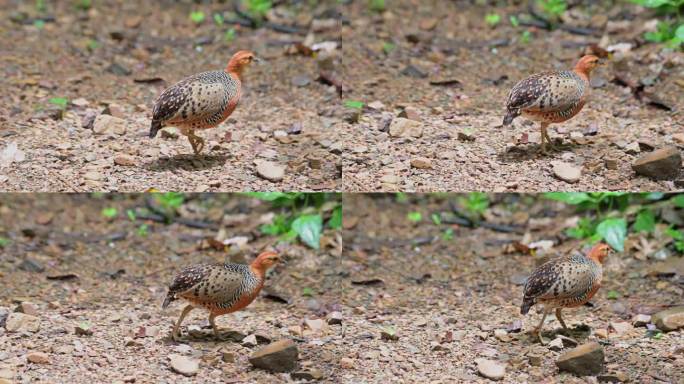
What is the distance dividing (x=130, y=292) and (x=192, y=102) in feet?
6.28

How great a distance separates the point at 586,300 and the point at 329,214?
232cm

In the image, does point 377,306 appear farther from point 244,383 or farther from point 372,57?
point 372,57

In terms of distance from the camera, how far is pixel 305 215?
10.0 m

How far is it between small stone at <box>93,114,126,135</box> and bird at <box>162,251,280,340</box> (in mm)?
1329

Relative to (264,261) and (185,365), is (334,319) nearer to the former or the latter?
(264,261)

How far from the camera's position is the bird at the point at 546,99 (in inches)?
360

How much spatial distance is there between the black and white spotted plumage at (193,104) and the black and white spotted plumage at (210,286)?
114 cm

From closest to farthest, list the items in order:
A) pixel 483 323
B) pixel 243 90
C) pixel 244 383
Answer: pixel 244 383 < pixel 483 323 < pixel 243 90

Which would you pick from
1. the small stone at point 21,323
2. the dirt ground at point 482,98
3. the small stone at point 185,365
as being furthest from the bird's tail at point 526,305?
the small stone at point 21,323

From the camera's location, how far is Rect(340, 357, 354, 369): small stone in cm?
952

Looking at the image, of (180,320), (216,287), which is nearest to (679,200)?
(216,287)

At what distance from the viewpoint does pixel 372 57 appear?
34.1 ft

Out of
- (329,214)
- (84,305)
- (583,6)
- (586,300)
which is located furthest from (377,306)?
(583,6)

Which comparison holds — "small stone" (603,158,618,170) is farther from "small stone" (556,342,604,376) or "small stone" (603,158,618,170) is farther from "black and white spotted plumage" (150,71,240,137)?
"black and white spotted plumage" (150,71,240,137)
